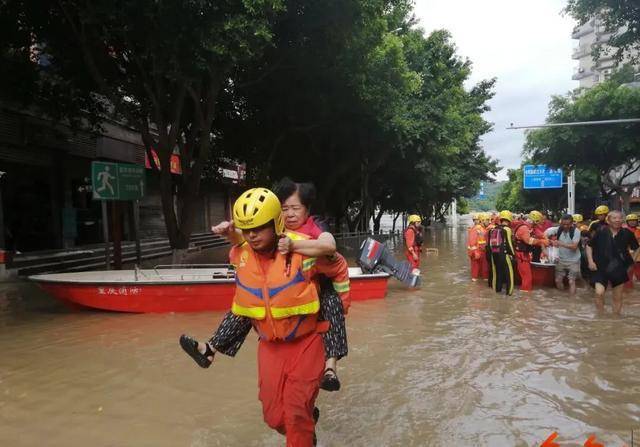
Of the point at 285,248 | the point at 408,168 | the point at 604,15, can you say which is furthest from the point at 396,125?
the point at 285,248

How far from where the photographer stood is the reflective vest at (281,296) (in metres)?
2.74

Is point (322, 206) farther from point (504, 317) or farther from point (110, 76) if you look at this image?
point (504, 317)

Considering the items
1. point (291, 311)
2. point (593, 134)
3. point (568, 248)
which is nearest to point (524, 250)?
point (568, 248)

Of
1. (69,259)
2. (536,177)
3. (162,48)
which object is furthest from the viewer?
(536,177)

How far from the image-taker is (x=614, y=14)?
1291cm

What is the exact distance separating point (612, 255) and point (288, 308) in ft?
21.1

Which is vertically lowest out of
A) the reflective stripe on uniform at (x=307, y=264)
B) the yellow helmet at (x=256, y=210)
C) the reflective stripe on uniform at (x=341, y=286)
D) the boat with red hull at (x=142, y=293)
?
the boat with red hull at (x=142, y=293)

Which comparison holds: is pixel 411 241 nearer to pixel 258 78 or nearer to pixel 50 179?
pixel 258 78

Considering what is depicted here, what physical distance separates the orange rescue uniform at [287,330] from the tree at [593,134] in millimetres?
22228

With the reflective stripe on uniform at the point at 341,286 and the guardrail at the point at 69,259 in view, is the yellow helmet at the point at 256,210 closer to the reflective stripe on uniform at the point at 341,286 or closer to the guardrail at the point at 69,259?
the reflective stripe on uniform at the point at 341,286

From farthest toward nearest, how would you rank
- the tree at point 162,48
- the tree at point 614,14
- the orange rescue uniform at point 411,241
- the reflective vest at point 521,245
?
the tree at point 614,14 → the orange rescue uniform at point 411,241 → the reflective vest at point 521,245 → the tree at point 162,48

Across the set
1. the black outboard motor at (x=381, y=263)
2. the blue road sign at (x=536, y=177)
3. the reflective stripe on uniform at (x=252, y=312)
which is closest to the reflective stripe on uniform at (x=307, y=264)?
the reflective stripe on uniform at (x=252, y=312)

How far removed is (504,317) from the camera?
843 centimetres

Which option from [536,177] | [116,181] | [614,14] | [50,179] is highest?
[614,14]
